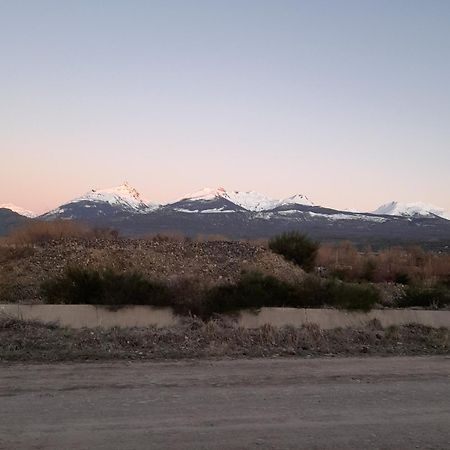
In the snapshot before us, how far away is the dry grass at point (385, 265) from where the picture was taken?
32.3m

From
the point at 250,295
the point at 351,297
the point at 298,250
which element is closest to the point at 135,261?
the point at 250,295

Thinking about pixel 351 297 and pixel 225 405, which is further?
pixel 351 297

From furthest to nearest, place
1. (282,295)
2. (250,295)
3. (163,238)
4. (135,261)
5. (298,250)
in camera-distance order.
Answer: (163,238), (298,250), (135,261), (282,295), (250,295)

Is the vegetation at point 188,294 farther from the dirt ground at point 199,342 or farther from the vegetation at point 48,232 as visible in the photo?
the vegetation at point 48,232

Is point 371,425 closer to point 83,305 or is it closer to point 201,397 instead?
point 201,397

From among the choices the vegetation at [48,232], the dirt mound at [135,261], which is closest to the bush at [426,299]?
the dirt mound at [135,261]

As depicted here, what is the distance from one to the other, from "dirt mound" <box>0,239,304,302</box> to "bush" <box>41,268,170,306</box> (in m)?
1.43

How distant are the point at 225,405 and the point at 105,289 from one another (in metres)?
7.26

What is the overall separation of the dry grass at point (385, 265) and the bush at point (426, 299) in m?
9.07

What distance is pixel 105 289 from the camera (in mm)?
14797

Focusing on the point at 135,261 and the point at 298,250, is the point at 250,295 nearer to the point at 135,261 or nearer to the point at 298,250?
the point at 135,261

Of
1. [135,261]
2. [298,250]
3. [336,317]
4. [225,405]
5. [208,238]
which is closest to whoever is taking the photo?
[225,405]

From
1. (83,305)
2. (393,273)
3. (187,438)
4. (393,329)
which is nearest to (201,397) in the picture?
(187,438)

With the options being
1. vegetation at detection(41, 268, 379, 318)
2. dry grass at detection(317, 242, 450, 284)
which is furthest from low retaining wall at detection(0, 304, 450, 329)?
dry grass at detection(317, 242, 450, 284)
